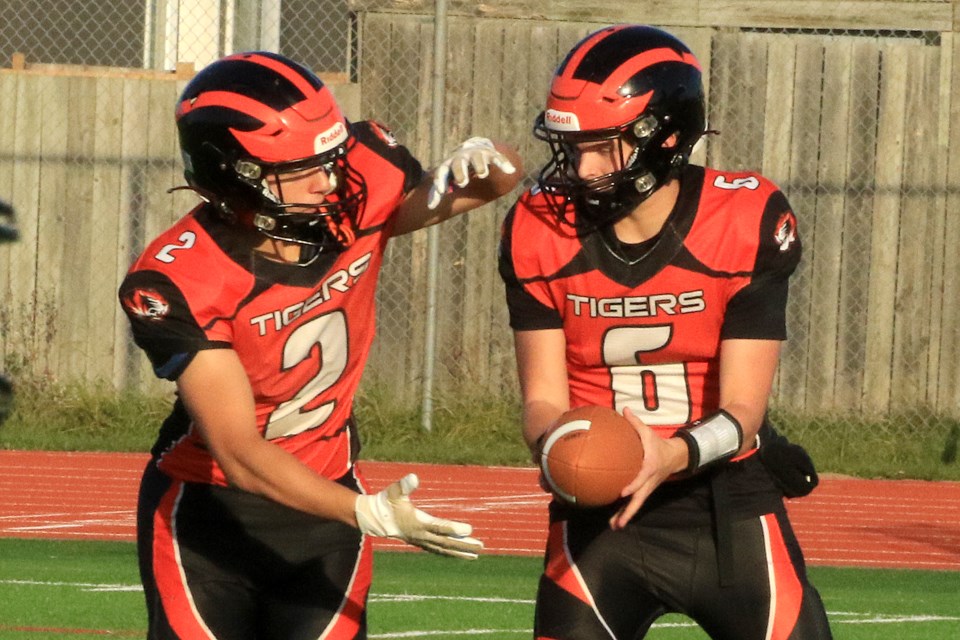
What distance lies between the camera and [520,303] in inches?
167

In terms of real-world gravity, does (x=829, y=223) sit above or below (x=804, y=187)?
below

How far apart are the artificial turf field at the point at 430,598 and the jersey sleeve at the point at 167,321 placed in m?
3.00

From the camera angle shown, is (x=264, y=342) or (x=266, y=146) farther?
(x=264, y=342)

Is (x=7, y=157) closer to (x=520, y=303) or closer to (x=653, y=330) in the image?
(x=520, y=303)

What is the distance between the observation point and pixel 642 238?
13.7 feet

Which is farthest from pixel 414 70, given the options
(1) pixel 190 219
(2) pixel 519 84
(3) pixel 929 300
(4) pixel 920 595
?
(1) pixel 190 219

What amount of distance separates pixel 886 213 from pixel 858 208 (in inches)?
8.4

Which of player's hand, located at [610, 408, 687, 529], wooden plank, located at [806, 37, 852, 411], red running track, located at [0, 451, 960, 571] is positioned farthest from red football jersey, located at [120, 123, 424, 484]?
wooden plank, located at [806, 37, 852, 411]

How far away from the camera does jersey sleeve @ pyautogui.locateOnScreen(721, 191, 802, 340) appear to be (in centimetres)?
411

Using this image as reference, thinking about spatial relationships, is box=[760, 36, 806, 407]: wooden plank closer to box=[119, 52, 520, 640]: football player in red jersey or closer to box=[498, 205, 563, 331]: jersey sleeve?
box=[119, 52, 520, 640]: football player in red jersey

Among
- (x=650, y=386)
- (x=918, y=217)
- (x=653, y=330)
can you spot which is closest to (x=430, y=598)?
(x=650, y=386)

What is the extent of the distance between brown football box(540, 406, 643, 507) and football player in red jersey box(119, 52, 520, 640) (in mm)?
499

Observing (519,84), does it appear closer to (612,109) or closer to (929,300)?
(929,300)

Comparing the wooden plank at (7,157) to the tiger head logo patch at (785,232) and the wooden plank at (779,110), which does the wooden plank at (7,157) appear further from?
the tiger head logo patch at (785,232)
